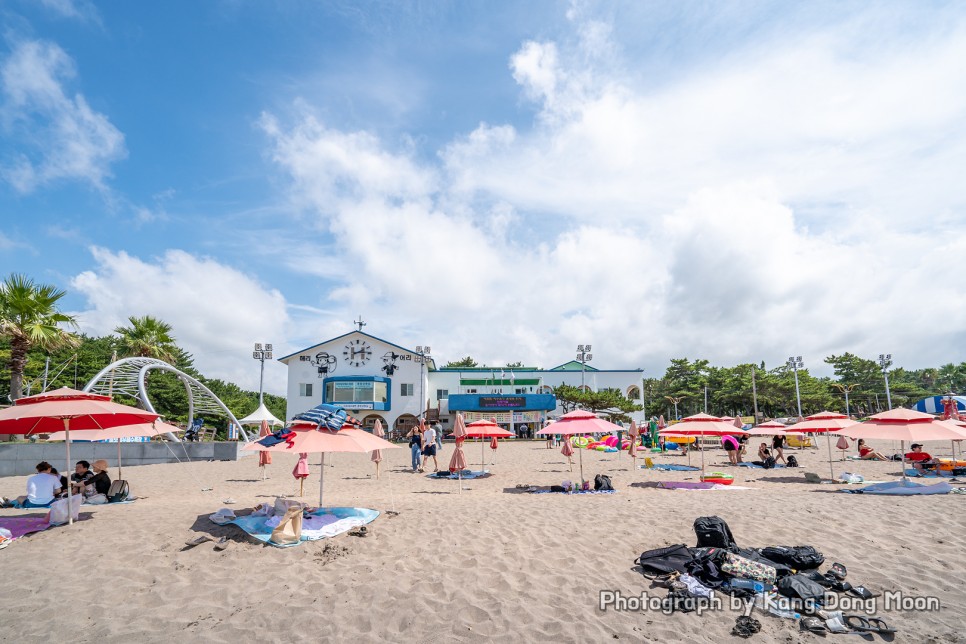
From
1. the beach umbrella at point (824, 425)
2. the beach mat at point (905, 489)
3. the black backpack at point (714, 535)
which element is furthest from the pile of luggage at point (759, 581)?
the beach umbrella at point (824, 425)

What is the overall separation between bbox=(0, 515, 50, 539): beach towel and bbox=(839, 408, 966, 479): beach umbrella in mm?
16534

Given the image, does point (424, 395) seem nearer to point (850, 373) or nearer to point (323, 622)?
point (323, 622)

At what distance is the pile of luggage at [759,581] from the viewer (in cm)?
552

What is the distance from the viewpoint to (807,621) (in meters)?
5.48

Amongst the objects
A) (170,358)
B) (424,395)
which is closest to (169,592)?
(170,358)

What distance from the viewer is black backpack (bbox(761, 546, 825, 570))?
662 cm

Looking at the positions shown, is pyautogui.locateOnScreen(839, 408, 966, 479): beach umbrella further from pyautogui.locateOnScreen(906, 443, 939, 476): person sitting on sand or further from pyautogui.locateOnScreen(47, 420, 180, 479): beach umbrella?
pyautogui.locateOnScreen(47, 420, 180, 479): beach umbrella

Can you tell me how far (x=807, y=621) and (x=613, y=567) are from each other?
2282 mm

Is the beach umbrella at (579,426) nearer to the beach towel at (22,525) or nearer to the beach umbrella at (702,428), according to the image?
the beach umbrella at (702,428)

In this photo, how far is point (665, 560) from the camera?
686 centimetres

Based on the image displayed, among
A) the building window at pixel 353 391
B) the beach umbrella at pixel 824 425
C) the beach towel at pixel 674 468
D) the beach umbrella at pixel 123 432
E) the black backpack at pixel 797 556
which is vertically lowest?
the beach towel at pixel 674 468

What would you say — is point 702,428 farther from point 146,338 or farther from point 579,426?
point 146,338

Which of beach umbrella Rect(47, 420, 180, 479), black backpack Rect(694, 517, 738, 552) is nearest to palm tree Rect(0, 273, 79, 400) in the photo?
beach umbrella Rect(47, 420, 180, 479)

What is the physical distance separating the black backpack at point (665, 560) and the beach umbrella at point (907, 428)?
7319mm
